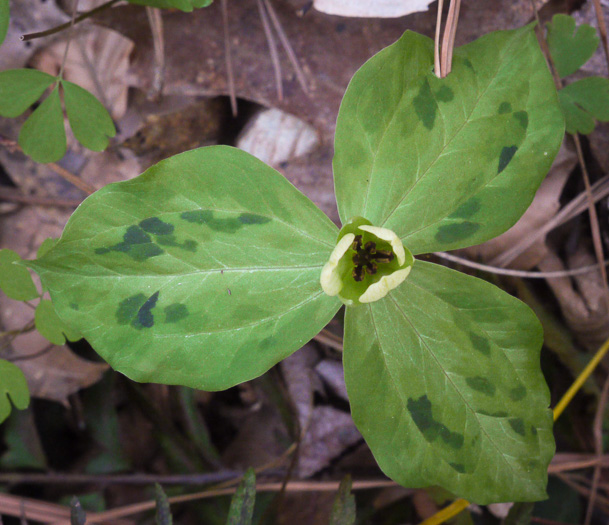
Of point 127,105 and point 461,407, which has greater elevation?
point 127,105

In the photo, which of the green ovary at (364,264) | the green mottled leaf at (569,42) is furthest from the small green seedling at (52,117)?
the green mottled leaf at (569,42)

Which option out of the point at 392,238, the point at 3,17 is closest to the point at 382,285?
the point at 392,238

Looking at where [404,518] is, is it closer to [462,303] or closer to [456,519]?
[456,519]

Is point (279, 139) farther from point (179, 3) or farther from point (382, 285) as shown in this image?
point (382, 285)

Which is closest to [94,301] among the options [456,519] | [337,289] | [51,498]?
[337,289]

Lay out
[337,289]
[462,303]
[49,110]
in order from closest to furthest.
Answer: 1. [337,289]
2. [462,303]
3. [49,110]

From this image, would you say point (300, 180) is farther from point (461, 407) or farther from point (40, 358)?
point (40, 358)

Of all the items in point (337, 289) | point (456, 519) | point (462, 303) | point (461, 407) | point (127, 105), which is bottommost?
point (456, 519)

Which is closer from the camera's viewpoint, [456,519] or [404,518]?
[456,519]

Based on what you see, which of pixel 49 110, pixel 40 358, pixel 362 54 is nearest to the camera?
pixel 49 110
